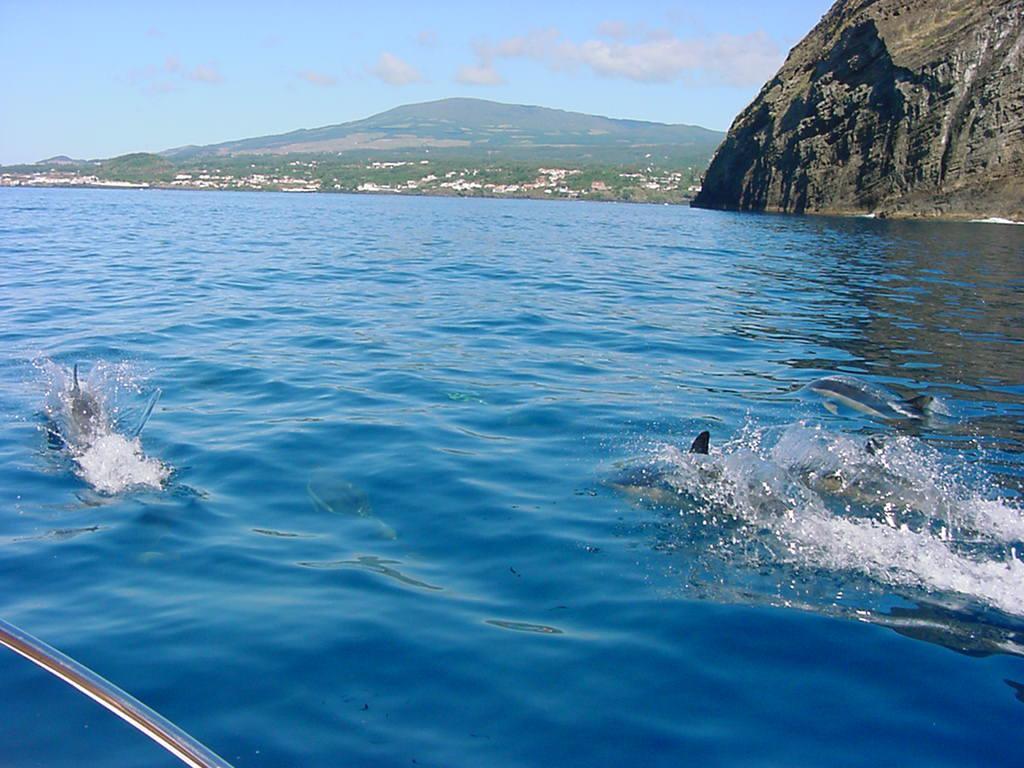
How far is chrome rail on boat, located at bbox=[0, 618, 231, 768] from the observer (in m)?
2.71

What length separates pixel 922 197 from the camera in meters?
57.5

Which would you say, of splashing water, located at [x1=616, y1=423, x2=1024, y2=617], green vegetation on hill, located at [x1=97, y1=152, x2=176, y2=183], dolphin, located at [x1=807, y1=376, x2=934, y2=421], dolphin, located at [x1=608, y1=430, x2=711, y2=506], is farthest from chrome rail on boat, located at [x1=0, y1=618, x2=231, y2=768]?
green vegetation on hill, located at [x1=97, y1=152, x2=176, y2=183]

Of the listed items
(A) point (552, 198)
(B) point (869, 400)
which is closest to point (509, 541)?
(B) point (869, 400)

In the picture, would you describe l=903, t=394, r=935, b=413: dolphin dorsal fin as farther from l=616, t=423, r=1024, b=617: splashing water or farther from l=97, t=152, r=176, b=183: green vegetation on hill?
l=97, t=152, r=176, b=183: green vegetation on hill

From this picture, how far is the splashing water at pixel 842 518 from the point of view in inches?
256

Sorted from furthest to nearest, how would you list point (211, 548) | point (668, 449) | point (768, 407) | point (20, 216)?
point (20, 216) < point (768, 407) < point (668, 449) < point (211, 548)

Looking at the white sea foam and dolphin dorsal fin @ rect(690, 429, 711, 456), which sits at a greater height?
dolphin dorsal fin @ rect(690, 429, 711, 456)

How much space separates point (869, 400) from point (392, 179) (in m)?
128

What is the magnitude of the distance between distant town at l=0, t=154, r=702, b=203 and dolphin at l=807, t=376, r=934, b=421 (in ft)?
325

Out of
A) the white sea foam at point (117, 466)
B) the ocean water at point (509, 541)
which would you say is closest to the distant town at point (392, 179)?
the ocean water at point (509, 541)

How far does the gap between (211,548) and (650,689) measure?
11.8 feet

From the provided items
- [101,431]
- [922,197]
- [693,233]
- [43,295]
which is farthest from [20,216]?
[922,197]

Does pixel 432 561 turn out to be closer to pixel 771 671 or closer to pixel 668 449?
pixel 771 671

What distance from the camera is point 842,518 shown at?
755 centimetres
